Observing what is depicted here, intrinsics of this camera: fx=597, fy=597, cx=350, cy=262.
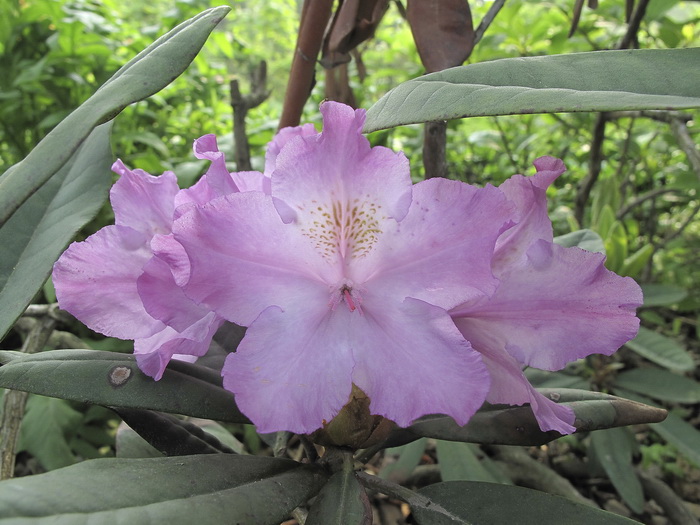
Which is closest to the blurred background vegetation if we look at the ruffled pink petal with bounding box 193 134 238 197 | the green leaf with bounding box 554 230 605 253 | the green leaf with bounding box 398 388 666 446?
the green leaf with bounding box 554 230 605 253

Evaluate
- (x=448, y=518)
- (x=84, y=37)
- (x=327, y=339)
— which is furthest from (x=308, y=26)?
(x=84, y=37)

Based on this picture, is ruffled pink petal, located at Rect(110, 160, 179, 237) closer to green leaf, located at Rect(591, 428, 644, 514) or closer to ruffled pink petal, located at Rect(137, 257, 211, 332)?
ruffled pink petal, located at Rect(137, 257, 211, 332)

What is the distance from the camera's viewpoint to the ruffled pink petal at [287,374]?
537mm

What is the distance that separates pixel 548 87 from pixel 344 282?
27cm

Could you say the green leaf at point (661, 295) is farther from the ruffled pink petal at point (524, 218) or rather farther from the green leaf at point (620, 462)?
the ruffled pink petal at point (524, 218)

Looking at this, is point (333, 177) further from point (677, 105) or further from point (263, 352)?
point (677, 105)

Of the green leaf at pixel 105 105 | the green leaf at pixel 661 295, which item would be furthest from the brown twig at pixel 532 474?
the green leaf at pixel 105 105

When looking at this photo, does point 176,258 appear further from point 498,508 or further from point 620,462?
point 620,462

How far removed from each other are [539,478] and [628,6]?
1064 mm

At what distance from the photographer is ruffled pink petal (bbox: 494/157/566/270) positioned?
63 centimetres

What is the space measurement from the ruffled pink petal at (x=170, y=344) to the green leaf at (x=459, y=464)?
68 cm

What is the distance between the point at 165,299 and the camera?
1.93ft

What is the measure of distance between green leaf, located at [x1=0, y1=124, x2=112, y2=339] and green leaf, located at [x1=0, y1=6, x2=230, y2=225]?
0.61 feet

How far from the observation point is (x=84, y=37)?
172cm
